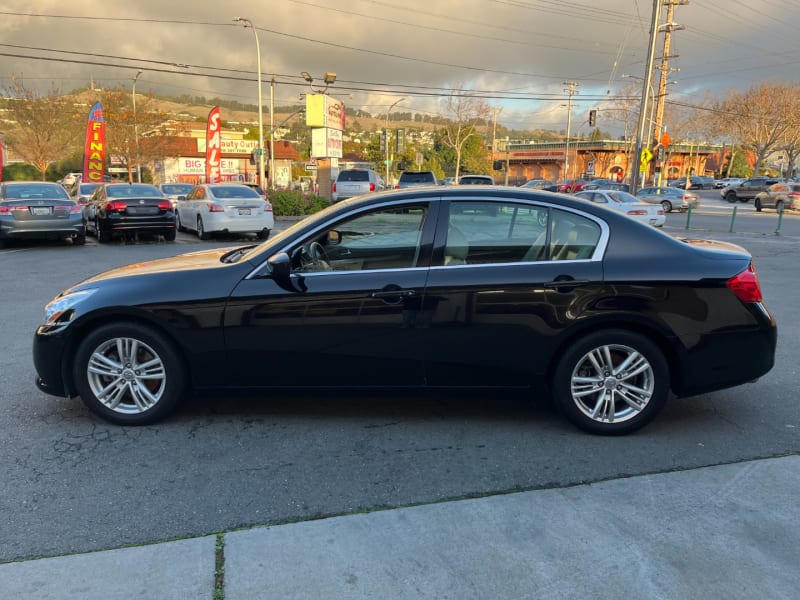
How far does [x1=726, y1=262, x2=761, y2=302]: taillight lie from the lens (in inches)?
158

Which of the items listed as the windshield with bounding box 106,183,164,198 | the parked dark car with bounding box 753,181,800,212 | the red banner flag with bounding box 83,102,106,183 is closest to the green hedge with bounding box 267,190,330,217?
the windshield with bounding box 106,183,164,198

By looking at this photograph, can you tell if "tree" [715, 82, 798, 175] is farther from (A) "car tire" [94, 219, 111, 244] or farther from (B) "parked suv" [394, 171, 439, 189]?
(A) "car tire" [94, 219, 111, 244]

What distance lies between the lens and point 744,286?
403 cm

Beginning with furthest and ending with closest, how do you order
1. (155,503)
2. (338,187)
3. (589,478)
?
(338,187) < (589,478) < (155,503)

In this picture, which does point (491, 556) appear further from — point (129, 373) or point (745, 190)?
point (745, 190)

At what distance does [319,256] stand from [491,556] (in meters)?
2.25

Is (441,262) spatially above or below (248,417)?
above

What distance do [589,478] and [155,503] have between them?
2.37 metres

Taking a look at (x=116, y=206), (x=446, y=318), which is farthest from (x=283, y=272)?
(x=116, y=206)

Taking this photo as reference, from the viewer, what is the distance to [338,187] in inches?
970

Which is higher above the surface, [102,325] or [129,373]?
[102,325]

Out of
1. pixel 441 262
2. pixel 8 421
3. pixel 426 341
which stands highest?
pixel 441 262

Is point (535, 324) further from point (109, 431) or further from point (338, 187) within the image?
point (338, 187)

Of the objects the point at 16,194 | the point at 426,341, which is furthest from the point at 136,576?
the point at 16,194
